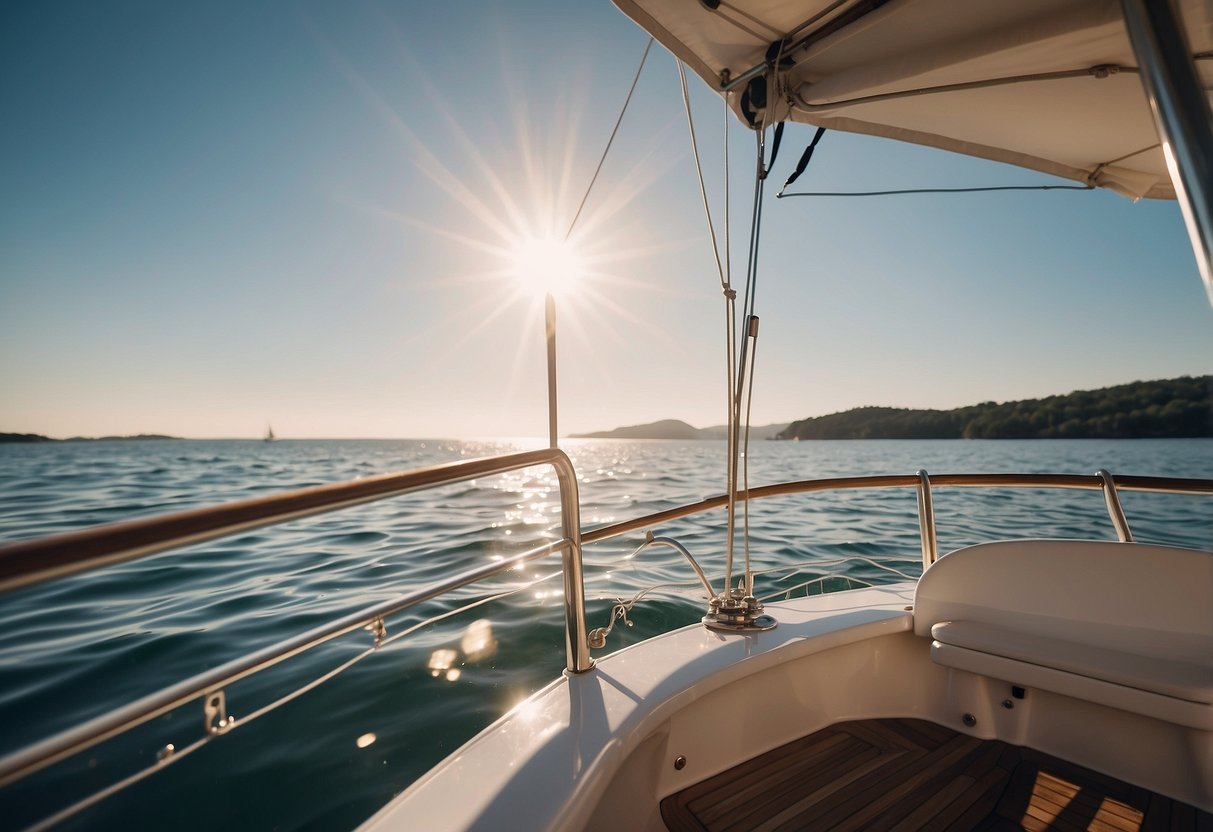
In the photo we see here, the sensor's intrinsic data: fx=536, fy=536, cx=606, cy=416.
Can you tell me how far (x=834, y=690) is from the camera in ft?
5.06

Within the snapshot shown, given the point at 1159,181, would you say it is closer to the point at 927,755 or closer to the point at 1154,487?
the point at 1154,487

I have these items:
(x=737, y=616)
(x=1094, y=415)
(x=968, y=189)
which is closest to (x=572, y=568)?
(x=737, y=616)

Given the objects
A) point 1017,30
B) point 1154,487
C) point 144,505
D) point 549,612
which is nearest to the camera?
point 1017,30

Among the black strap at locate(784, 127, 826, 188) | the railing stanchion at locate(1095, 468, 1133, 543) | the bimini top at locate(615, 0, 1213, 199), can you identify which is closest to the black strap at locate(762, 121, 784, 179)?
the bimini top at locate(615, 0, 1213, 199)

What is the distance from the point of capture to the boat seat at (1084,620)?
1206 mm

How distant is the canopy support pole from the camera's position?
538 mm

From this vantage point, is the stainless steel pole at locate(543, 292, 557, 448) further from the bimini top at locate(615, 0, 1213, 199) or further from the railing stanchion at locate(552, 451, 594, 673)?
the bimini top at locate(615, 0, 1213, 199)

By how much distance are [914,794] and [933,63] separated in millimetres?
1701

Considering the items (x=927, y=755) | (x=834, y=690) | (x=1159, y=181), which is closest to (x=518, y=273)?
(x=834, y=690)

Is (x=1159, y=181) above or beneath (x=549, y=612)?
above

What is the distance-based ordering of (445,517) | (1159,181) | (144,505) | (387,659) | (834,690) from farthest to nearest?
(144,505) < (445,517) < (387,659) < (1159,181) < (834,690)

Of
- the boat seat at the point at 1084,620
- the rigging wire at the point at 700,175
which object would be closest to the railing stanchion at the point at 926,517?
the boat seat at the point at 1084,620

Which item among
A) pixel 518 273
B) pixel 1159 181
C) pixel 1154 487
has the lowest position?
pixel 1154 487

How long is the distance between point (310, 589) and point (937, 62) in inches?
155
